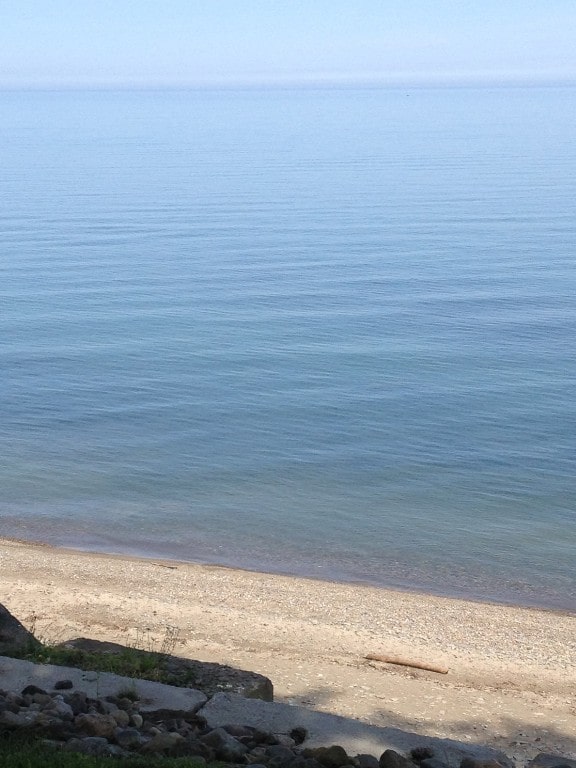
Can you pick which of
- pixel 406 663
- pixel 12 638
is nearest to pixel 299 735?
pixel 12 638

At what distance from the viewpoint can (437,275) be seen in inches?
1486

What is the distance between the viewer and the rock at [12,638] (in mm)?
8352

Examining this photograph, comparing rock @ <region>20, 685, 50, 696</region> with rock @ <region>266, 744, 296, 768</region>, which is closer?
rock @ <region>266, 744, 296, 768</region>

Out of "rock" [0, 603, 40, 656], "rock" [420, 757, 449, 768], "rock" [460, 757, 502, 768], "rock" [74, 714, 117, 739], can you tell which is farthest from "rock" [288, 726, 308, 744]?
"rock" [0, 603, 40, 656]

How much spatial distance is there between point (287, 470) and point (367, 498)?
2184 millimetres

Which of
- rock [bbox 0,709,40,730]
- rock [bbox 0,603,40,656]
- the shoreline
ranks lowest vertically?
the shoreline

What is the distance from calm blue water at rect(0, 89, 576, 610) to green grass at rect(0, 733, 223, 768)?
10.9 meters

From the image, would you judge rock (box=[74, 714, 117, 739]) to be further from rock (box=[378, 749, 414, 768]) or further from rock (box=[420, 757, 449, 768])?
rock (box=[420, 757, 449, 768])

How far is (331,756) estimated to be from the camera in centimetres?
600

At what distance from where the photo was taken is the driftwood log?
12284 millimetres

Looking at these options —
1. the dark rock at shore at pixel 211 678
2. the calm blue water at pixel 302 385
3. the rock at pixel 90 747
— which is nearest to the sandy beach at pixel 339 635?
the calm blue water at pixel 302 385

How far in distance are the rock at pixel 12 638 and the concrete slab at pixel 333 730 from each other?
1951 millimetres

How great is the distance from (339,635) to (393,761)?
7407 mm

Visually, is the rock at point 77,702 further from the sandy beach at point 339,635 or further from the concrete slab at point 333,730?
the sandy beach at point 339,635
